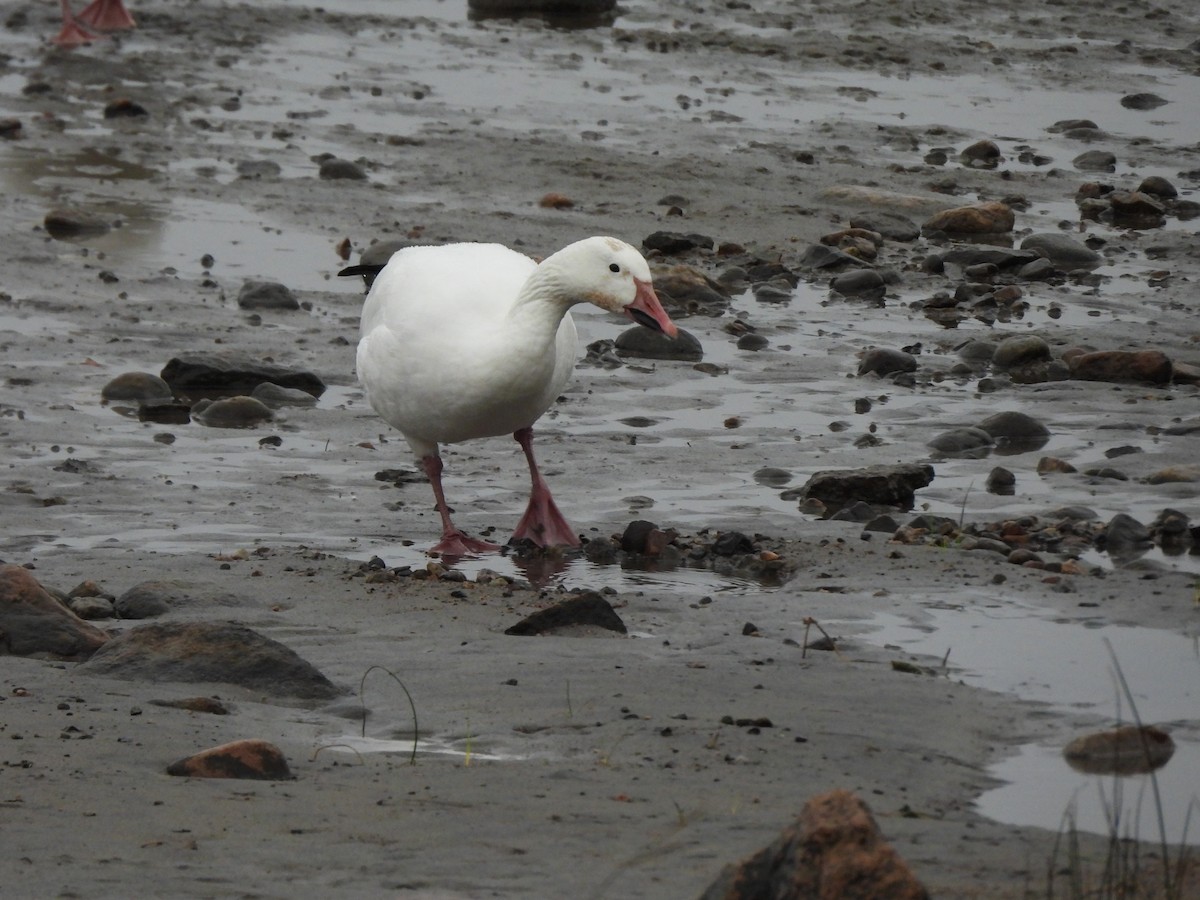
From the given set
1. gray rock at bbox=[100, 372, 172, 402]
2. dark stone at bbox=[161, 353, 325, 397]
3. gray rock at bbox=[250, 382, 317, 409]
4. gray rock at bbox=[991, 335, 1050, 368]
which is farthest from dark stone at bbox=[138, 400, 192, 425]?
gray rock at bbox=[991, 335, 1050, 368]

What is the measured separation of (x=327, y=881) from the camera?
4.22 meters

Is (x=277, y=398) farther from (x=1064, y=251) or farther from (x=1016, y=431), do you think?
(x=1064, y=251)

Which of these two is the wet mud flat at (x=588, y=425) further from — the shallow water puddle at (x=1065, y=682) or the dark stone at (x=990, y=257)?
the dark stone at (x=990, y=257)

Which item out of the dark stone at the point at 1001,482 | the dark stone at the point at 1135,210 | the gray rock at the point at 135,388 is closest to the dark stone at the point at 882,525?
the dark stone at the point at 1001,482

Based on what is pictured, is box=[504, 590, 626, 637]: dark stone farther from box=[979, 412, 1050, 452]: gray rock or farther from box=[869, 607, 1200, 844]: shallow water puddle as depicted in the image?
box=[979, 412, 1050, 452]: gray rock

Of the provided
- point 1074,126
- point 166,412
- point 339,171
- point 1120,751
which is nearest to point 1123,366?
point 166,412

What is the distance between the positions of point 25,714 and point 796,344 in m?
6.50

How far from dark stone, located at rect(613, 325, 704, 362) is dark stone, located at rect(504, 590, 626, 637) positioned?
445cm

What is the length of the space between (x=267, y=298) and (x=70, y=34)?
28.0 feet

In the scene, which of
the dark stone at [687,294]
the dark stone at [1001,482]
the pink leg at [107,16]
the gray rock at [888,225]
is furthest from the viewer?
the pink leg at [107,16]

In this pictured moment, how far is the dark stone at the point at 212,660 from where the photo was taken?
598 centimetres

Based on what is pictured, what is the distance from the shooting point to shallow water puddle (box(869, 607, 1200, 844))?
4840mm

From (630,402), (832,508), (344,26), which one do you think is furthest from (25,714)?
(344,26)

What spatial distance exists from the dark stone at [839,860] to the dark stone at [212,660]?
8.43 ft
